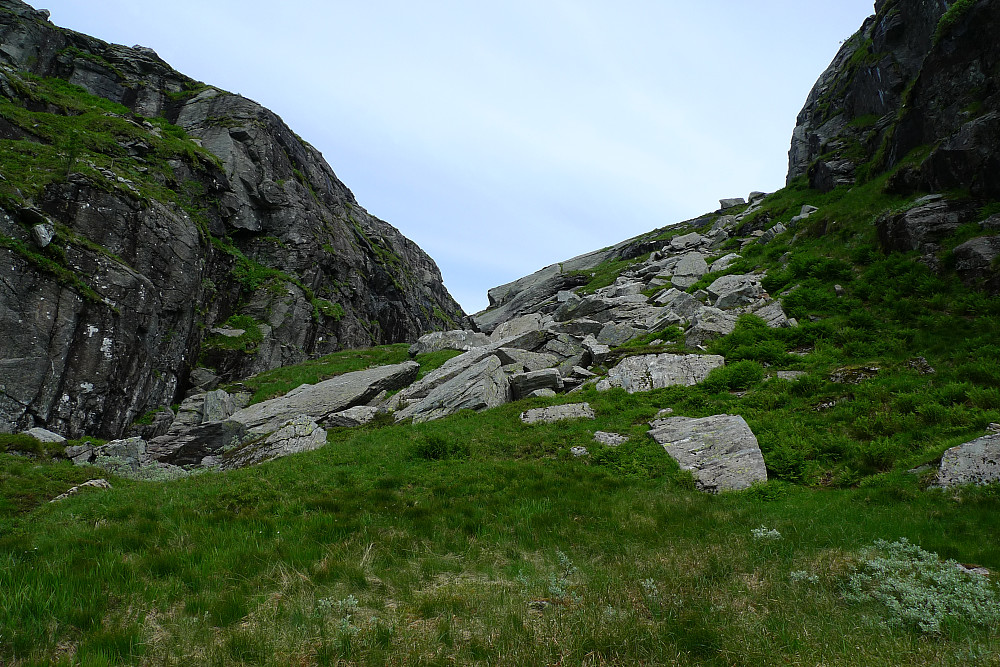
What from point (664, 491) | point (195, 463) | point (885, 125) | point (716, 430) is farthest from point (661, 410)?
point (885, 125)

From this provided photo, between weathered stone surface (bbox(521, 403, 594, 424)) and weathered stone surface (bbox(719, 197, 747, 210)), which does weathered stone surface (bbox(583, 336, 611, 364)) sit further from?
weathered stone surface (bbox(719, 197, 747, 210))

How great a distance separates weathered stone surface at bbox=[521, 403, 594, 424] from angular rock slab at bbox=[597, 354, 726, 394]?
2231 millimetres

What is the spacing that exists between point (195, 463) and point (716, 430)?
76.7ft

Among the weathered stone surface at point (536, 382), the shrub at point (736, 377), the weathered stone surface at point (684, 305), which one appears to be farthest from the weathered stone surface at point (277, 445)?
the weathered stone surface at point (684, 305)

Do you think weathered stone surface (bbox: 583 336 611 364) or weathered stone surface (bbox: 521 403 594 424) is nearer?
weathered stone surface (bbox: 521 403 594 424)

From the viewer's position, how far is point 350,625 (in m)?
5.31

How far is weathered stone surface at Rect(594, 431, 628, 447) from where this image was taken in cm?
1440

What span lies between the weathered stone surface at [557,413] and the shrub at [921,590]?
1092cm

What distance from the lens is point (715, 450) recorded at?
41.1ft

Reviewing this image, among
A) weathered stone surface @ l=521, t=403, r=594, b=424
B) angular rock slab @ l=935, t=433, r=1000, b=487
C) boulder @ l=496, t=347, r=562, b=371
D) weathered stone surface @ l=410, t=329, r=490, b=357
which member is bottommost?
angular rock slab @ l=935, t=433, r=1000, b=487

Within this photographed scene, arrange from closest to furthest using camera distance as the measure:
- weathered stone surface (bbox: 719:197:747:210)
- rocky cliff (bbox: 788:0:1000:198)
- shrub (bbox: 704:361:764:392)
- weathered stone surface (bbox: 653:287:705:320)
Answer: shrub (bbox: 704:361:764:392) < rocky cliff (bbox: 788:0:1000:198) < weathered stone surface (bbox: 653:287:705:320) < weathered stone surface (bbox: 719:197:747:210)

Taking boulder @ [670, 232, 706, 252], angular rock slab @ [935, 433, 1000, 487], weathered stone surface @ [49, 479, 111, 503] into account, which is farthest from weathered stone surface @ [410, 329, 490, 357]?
angular rock slab @ [935, 433, 1000, 487]

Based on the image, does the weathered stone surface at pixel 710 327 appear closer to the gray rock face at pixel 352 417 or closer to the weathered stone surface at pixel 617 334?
the weathered stone surface at pixel 617 334

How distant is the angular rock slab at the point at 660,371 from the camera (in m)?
18.6
